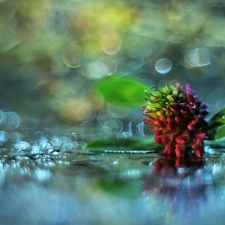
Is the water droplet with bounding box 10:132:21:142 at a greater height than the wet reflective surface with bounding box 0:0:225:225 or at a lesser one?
lesser

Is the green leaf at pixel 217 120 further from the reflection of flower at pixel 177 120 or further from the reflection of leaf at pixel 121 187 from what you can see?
the reflection of leaf at pixel 121 187

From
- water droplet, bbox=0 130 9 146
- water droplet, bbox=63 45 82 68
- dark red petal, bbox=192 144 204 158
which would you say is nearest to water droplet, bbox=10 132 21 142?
water droplet, bbox=0 130 9 146

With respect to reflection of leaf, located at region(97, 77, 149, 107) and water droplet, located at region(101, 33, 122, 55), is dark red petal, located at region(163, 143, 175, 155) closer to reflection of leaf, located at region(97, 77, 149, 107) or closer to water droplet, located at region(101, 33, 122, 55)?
reflection of leaf, located at region(97, 77, 149, 107)

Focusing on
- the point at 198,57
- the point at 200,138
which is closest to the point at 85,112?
the point at 198,57

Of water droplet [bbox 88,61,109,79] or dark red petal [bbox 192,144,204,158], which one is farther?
water droplet [bbox 88,61,109,79]

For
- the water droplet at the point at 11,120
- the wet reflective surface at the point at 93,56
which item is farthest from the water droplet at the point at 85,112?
the water droplet at the point at 11,120

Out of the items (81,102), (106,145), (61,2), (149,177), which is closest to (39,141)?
(106,145)
